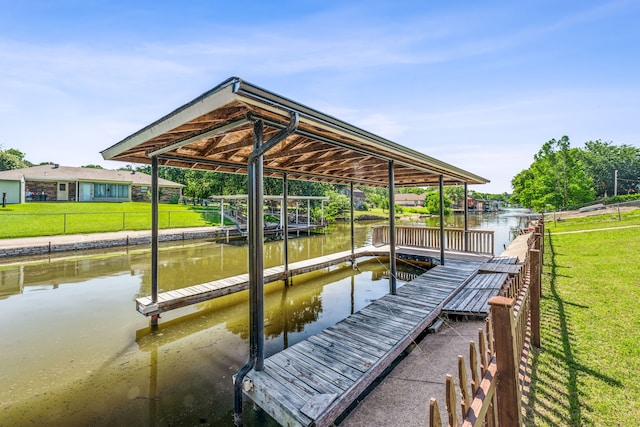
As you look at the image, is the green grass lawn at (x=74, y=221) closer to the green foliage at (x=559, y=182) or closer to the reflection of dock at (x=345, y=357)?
the reflection of dock at (x=345, y=357)

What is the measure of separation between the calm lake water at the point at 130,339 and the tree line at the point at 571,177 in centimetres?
3299

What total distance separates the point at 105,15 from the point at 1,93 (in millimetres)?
5729

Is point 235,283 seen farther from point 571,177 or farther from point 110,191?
point 571,177

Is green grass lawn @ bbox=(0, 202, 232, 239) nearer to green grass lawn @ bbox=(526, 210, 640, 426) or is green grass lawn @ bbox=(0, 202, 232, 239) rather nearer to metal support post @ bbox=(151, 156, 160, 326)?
metal support post @ bbox=(151, 156, 160, 326)

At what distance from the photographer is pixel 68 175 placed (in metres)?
26.8

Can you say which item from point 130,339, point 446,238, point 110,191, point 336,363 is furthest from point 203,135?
point 110,191

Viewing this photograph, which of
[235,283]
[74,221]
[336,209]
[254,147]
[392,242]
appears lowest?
[235,283]

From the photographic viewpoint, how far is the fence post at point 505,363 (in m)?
1.50

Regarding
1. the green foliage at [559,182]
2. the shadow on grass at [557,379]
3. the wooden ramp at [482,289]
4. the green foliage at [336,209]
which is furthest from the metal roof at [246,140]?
the green foliage at [559,182]

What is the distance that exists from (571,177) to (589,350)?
41158 millimetres

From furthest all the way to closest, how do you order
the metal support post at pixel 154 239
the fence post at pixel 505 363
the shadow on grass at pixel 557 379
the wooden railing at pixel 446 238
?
the wooden railing at pixel 446 238 → the metal support post at pixel 154 239 → the shadow on grass at pixel 557 379 → the fence post at pixel 505 363

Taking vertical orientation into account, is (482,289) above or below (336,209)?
below

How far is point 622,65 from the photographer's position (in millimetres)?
8836

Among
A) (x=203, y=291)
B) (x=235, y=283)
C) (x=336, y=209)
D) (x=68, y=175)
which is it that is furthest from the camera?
(x=336, y=209)
